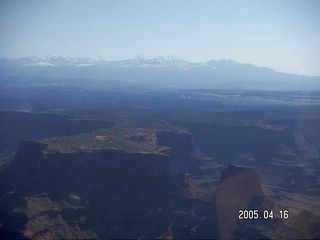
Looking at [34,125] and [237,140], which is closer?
[237,140]

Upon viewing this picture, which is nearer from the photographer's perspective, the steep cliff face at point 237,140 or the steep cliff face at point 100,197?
the steep cliff face at point 100,197

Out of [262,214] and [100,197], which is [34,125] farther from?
[262,214]

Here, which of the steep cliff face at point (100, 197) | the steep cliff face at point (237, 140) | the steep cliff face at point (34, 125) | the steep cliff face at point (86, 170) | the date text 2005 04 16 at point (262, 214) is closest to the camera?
the date text 2005 04 16 at point (262, 214)

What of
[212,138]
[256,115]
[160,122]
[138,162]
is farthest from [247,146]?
[138,162]

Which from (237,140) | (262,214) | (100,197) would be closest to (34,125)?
(237,140)

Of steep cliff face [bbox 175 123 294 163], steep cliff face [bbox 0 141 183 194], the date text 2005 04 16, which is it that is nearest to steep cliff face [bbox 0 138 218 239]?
steep cliff face [bbox 0 141 183 194]

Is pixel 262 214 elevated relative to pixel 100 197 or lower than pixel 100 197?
elevated

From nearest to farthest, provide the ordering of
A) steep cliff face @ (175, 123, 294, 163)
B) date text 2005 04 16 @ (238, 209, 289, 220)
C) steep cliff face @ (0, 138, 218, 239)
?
date text 2005 04 16 @ (238, 209, 289, 220), steep cliff face @ (0, 138, 218, 239), steep cliff face @ (175, 123, 294, 163)

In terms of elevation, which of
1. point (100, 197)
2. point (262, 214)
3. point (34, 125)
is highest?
point (34, 125)

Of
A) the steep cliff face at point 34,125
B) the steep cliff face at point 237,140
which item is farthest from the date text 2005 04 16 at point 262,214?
the steep cliff face at point 34,125

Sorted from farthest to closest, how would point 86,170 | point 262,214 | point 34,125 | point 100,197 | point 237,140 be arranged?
point 34,125 → point 237,140 → point 86,170 → point 100,197 → point 262,214

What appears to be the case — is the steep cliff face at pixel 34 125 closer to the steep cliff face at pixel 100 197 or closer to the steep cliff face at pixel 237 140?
the steep cliff face at pixel 237 140

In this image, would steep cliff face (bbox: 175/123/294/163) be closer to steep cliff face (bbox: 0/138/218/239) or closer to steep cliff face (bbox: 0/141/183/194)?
steep cliff face (bbox: 0/141/183/194)
